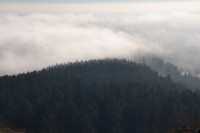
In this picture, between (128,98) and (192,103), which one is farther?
(128,98)

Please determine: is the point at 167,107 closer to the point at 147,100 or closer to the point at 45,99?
the point at 147,100

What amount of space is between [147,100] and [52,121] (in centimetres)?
4151

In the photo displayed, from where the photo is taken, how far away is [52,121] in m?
137

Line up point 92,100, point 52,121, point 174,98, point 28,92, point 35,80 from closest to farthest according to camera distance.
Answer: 1. point 52,121
2. point 174,98
3. point 92,100
4. point 28,92
5. point 35,80

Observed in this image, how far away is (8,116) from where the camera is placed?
449 feet

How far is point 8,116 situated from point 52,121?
54.1ft

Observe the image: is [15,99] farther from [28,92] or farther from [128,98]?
[128,98]

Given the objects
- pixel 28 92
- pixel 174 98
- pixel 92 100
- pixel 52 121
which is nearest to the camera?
pixel 52 121

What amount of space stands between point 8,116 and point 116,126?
133ft

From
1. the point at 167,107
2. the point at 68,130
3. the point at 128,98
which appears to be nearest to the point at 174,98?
the point at 167,107

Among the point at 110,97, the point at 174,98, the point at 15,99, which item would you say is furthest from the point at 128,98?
→ the point at 15,99

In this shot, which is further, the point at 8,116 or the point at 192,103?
the point at 192,103

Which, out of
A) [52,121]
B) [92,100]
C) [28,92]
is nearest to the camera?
[52,121]

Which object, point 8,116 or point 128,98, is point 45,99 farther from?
point 128,98
